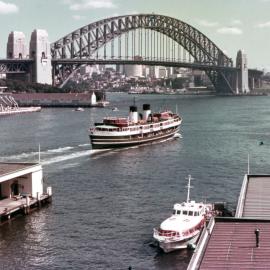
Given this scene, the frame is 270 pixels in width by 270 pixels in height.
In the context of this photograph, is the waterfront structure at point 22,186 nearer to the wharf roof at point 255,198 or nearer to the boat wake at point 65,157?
the wharf roof at point 255,198

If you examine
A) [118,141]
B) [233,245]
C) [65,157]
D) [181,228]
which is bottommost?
[181,228]

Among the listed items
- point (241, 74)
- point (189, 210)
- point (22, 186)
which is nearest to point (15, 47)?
point (241, 74)

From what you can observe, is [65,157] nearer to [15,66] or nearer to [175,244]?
[175,244]

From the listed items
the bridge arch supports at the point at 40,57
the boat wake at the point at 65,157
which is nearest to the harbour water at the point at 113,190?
the boat wake at the point at 65,157

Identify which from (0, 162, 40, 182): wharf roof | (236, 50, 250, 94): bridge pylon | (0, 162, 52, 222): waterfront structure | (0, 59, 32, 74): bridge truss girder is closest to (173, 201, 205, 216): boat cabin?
(0, 162, 52, 222): waterfront structure

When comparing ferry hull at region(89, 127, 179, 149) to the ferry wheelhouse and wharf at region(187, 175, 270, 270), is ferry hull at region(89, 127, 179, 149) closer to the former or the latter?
the ferry wheelhouse

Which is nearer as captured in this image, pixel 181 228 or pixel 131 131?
pixel 181 228

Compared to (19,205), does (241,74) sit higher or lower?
higher

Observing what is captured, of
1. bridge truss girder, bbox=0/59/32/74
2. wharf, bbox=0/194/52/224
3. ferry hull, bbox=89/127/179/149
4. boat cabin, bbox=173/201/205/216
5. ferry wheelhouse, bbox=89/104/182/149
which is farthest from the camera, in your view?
bridge truss girder, bbox=0/59/32/74
